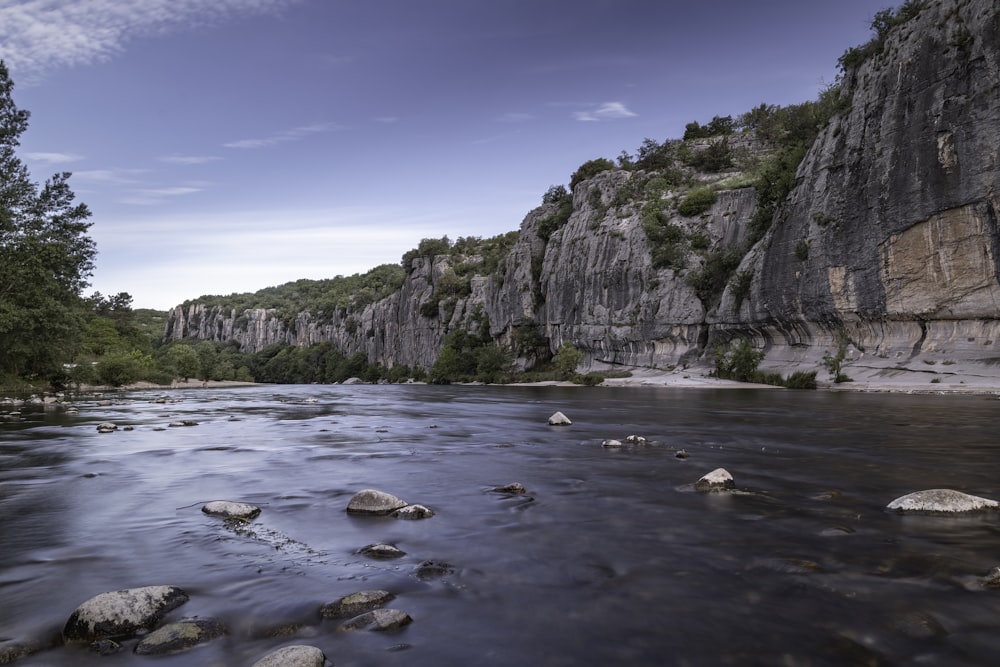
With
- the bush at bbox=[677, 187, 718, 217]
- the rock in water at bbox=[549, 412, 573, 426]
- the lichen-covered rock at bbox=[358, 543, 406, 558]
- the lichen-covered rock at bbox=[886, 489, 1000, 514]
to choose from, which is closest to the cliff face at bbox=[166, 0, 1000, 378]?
the bush at bbox=[677, 187, 718, 217]

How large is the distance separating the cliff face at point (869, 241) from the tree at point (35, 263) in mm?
58820

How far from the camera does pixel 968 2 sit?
41.0 meters

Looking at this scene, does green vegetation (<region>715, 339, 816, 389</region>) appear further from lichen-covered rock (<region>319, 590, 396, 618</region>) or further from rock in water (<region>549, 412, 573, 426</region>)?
lichen-covered rock (<region>319, 590, 396, 618</region>)

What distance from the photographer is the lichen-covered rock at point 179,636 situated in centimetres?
428

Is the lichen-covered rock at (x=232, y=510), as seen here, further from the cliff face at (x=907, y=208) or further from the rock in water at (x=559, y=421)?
the cliff face at (x=907, y=208)

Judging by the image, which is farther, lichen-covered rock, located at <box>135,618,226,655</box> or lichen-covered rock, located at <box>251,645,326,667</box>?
lichen-covered rock, located at <box>135,618,226,655</box>

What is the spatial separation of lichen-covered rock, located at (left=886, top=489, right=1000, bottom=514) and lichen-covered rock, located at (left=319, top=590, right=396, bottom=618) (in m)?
7.20

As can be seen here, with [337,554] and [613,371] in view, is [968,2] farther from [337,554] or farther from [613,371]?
[337,554]

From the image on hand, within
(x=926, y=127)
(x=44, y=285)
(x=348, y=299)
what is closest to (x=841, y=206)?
(x=926, y=127)

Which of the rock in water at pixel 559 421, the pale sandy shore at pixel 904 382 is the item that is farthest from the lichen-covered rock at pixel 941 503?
the pale sandy shore at pixel 904 382

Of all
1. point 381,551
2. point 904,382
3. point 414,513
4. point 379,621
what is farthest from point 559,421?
point 904,382

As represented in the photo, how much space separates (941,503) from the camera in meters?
7.73

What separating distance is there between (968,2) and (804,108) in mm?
33514

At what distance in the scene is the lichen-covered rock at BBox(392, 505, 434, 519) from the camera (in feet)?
27.0
